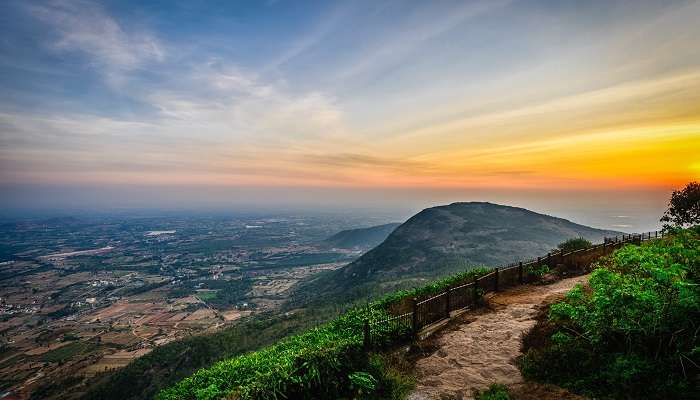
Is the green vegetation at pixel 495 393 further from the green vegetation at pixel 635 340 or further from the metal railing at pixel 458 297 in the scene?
the metal railing at pixel 458 297

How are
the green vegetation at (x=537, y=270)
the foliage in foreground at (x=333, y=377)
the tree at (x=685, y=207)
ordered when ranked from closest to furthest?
the foliage in foreground at (x=333, y=377) → the green vegetation at (x=537, y=270) → the tree at (x=685, y=207)

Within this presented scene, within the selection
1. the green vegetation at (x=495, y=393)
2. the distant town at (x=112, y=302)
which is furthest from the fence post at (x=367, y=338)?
the distant town at (x=112, y=302)

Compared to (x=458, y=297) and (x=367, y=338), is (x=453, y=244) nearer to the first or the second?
(x=458, y=297)

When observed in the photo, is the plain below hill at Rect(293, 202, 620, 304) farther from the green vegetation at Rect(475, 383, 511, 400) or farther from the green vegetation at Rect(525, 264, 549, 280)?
the green vegetation at Rect(475, 383, 511, 400)

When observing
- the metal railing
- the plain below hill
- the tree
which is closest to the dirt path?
the metal railing

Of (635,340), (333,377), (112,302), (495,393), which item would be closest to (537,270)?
(635,340)

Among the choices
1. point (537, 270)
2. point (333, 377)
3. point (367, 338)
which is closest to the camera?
point (333, 377)
